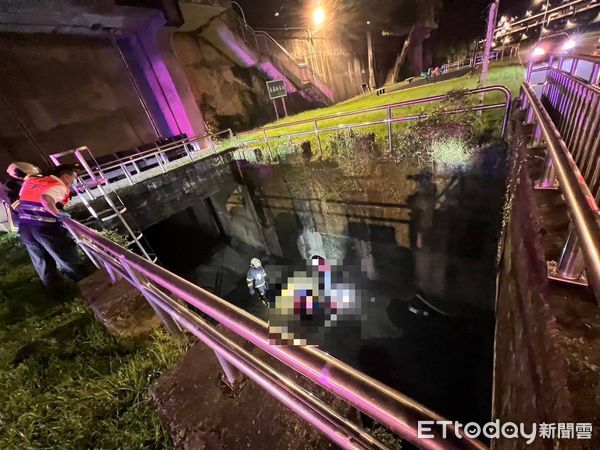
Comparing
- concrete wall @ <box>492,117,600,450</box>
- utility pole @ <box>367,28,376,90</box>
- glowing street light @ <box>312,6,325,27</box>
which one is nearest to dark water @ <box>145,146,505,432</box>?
concrete wall @ <box>492,117,600,450</box>

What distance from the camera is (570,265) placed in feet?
4.71

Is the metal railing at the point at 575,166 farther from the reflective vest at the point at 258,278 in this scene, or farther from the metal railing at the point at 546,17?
the metal railing at the point at 546,17

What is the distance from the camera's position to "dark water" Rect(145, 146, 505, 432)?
5.32m

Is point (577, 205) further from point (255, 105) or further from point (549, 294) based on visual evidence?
point (255, 105)

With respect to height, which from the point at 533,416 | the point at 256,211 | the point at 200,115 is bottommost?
the point at 256,211

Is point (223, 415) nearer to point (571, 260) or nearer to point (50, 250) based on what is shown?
point (571, 260)

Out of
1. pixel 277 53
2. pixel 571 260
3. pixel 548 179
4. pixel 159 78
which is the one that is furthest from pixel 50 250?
pixel 277 53

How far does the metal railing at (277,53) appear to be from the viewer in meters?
14.0

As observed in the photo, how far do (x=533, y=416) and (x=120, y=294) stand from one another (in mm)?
3751

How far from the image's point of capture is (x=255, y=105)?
53.4 ft

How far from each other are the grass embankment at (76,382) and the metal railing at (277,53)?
15663mm

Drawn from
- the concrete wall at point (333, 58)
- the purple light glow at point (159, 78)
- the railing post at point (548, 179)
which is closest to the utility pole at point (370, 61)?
the concrete wall at point (333, 58)

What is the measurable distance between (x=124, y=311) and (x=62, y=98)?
11.9m

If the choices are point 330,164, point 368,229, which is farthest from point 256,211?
point 368,229
